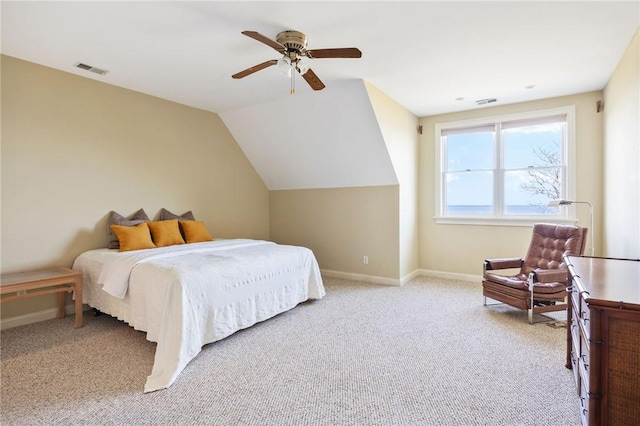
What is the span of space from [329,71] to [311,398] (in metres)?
3.06

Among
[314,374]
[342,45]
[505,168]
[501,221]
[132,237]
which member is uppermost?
[342,45]

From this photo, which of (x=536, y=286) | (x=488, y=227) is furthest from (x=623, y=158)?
(x=488, y=227)

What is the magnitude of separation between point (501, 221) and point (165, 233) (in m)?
4.66

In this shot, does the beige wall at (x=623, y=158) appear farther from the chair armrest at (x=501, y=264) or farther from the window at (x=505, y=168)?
the chair armrest at (x=501, y=264)

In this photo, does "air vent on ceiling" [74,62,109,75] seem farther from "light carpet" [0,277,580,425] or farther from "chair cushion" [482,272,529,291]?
"chair cushion" [482,272,529,291]

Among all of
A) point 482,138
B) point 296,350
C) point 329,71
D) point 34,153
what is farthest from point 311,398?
point 482,138

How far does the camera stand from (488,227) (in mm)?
4816

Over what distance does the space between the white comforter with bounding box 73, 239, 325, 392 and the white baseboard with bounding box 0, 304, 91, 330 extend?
31 cm

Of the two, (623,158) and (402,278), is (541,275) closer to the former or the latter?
(623,158)

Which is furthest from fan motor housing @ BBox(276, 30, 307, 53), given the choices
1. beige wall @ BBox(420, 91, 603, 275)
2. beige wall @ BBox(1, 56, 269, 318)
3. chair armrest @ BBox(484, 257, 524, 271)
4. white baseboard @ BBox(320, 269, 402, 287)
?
white baseboard @ BBox(320, 269, 402, 287)

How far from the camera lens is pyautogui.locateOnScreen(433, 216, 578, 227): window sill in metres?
4.33

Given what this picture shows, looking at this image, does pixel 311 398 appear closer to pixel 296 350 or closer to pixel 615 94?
pixel 296 350

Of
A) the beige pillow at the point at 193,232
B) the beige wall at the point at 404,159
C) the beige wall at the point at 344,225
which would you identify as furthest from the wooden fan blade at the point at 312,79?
the beige pillow at the point at 193,232

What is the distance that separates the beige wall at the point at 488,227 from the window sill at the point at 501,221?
62 millimetres
